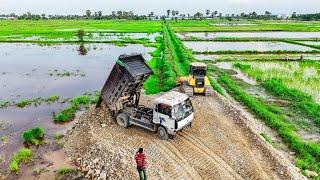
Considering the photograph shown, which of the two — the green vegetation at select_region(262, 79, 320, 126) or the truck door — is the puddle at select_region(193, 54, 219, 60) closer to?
the green vegetation at select_region(262, 79, 320, 126)

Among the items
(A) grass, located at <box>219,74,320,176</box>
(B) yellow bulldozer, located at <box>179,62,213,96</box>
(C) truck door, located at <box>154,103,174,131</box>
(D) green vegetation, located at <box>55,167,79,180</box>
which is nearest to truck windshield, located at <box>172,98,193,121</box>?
(C) truck door, located at <box>154,103,174,131</box>

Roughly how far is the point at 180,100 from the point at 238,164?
387 cm

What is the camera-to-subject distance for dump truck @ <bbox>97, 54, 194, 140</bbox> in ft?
51.7

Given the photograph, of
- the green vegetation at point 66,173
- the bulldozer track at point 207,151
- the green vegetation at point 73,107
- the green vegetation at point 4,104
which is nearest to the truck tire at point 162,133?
the bulldozer track at point 207,151

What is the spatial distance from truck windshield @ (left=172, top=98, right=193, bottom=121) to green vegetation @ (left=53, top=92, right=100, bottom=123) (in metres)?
8.09

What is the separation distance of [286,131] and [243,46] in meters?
38.9

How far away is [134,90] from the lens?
58.9 ft

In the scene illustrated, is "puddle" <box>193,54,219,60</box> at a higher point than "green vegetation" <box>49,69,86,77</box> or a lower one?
higher

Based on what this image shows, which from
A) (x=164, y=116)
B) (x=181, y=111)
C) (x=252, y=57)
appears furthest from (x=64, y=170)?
(x=252, y=57)

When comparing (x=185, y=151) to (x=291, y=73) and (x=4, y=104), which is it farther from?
(x=291, y=73)

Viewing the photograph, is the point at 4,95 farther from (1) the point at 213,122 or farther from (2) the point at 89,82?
(1) the point at 213,122

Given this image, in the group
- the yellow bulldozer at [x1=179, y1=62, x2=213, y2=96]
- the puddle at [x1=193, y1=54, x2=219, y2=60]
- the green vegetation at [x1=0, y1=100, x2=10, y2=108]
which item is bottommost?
the green vegetation at [x1=0, y1=100, x2=10, y2=108]

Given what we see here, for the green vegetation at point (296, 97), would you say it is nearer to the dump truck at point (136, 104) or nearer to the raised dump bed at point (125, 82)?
the dump truck at point (136, 104)

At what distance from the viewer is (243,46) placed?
→ 5578 cm
